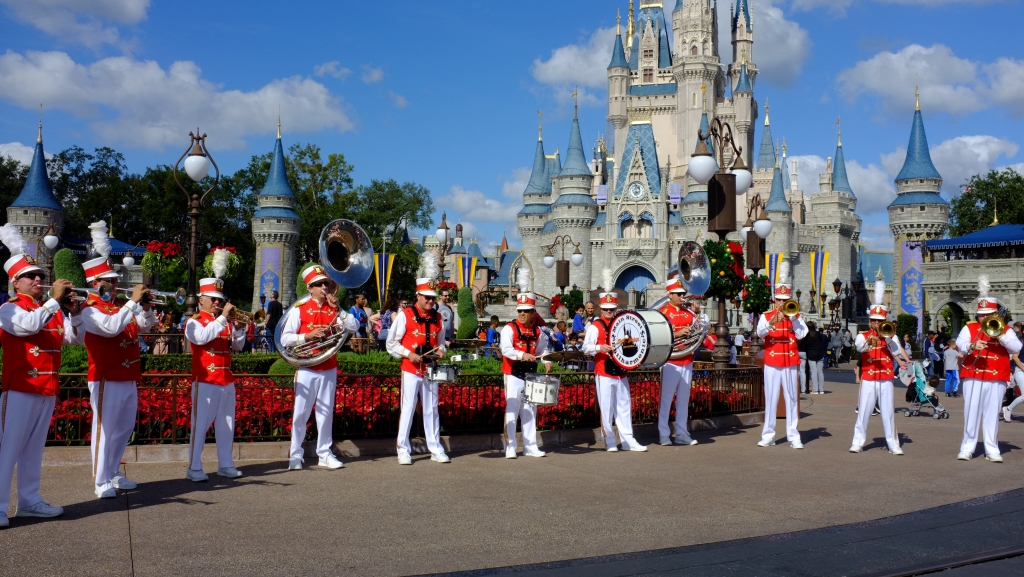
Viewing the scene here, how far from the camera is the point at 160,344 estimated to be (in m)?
18.1

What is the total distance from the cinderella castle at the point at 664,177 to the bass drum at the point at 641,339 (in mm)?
56685

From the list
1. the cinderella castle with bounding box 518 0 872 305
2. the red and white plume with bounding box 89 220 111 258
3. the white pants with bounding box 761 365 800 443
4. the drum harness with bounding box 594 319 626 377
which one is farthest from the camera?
the cinderella castle with bounding box 518 0 872 305

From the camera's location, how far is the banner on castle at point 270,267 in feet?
177

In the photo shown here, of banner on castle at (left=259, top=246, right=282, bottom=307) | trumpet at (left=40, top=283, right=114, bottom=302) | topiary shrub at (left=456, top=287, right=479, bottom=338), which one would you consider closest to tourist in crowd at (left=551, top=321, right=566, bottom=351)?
topiary shrub at (left=456, top=287, right=479, bottom=338)

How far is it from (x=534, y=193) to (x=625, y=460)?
71980mm

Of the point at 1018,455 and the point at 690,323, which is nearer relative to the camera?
the point at 1018,455

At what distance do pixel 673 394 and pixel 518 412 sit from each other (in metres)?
2.25

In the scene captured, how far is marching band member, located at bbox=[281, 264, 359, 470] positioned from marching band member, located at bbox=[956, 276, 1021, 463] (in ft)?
22.6

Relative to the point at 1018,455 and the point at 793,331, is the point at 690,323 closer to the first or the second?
the point at 793,331

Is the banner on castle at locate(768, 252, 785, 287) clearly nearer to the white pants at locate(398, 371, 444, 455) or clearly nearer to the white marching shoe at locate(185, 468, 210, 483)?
the white pants at locate(398, 371, 444, 455)

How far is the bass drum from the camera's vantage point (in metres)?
9.66

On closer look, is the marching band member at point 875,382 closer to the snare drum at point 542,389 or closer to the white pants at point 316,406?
the snare drum at point 542,389

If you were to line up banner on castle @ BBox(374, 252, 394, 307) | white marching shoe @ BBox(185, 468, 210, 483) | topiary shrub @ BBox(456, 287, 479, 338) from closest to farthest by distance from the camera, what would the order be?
white marching shoe @ BBox(185, 468, 210, 483) → topiary shrub @ BBox(456, 287, 479, 338) → banner on castle @ BBox(374, 252, 394, 307)

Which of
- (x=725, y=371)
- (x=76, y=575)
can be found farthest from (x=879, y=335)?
(x=76, y=575)
